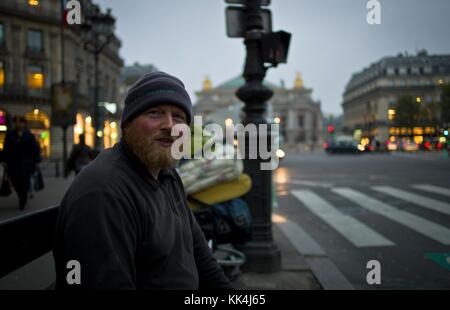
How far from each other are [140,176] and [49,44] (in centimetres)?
156

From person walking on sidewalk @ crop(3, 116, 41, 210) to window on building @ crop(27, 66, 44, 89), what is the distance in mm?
262

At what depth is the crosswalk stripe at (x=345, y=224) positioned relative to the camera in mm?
5195

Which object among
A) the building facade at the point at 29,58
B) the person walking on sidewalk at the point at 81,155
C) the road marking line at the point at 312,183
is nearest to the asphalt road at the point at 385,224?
the road marking line at the point at 312,183

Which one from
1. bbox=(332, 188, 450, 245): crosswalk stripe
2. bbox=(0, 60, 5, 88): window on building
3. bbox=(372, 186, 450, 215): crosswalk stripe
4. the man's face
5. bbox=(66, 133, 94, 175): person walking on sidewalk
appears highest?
bbox=(0, 60, 5, 88): window on building

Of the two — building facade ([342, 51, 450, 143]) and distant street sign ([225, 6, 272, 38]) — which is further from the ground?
distant street sign ([225, 6, 272, 38])

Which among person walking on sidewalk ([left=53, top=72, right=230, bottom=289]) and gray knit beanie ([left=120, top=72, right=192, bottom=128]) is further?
gray knit beanie ([left=120, top=72, right=192, bottom=128])

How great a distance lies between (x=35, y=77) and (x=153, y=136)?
126 centimetres

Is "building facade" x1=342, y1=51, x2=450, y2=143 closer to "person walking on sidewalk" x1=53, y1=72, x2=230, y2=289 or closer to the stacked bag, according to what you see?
the stacked bag

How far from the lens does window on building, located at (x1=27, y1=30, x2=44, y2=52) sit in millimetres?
2108

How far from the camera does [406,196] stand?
27.2 feet

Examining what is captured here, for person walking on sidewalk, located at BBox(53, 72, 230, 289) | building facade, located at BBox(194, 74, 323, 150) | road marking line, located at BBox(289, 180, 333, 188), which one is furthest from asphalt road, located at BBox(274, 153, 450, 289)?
building facade, located at BBox(194, 74, 323, 150)
